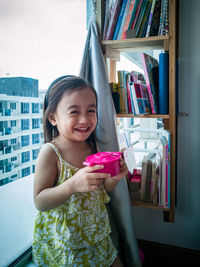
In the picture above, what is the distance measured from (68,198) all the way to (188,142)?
1068 millimetres

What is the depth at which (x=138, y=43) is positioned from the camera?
1.43 meters

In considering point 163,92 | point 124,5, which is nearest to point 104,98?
point 163,92

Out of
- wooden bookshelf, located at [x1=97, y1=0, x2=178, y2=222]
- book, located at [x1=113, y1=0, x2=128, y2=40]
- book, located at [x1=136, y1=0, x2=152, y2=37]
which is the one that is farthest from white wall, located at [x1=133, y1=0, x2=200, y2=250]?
book, located at [x1=113, y1=0, x2=128, y2=40]

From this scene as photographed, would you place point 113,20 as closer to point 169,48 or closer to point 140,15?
point 140,15

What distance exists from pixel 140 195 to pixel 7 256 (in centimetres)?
87

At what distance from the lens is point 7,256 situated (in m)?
1.13

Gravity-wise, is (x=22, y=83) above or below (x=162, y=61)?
below

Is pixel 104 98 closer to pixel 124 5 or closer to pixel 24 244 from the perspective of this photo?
pixel 124 5

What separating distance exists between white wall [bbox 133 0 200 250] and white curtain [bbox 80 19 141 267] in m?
0.52

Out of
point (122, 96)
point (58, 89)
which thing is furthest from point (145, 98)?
point (58, 89)

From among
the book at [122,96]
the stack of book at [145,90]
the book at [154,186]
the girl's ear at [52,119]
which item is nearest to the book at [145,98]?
the stack of book at [145,90]

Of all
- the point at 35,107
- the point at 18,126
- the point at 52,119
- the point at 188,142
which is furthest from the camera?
the point at 188,142

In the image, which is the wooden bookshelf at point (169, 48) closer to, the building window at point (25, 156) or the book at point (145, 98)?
the book at point (145, 98)

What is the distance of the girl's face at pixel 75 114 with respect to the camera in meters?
0.98
